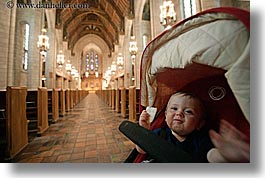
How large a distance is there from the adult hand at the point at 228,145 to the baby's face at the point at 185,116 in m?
0.10

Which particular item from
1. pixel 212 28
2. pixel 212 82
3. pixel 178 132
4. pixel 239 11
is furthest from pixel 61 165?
pixel 239 11

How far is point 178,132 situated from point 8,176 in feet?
3.63

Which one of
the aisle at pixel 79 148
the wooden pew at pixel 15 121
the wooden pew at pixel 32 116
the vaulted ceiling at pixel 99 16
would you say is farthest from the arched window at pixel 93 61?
the wooden pew at pixel 15 121

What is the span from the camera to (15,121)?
167 cm

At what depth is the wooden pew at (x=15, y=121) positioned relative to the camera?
1.53 metres

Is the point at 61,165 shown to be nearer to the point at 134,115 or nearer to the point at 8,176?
the point at 8,176

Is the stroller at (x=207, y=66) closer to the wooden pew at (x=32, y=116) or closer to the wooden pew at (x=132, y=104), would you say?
the wooden pew at (x=132, y=104)

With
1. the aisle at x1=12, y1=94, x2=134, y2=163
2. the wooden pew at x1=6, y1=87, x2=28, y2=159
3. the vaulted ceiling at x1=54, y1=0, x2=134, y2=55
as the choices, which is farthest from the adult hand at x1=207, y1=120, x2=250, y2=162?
the wooden pew at x1=6, y1=87, x2=28, y2=159

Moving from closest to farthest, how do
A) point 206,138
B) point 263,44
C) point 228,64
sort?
point 228,64
point 206,138
point 263,44

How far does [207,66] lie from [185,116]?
0.87 feet

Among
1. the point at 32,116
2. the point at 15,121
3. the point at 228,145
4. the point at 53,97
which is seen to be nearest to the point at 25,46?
the point at 53,97

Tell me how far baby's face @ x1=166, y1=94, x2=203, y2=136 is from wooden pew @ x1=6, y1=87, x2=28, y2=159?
1.49 metres

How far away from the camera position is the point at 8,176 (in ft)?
3.41

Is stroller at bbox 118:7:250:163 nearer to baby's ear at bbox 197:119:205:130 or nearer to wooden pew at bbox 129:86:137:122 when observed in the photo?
baby's ear at bbox 197:119:205:130
